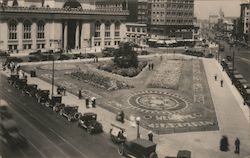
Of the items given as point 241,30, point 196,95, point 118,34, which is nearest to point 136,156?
point 196,95

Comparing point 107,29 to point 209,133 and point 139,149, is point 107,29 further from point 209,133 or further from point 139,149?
point 139,149

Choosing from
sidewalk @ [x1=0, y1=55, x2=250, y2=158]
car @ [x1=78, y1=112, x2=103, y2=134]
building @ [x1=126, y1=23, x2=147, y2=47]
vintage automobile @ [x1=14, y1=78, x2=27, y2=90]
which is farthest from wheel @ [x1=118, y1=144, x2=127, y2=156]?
building @ [x1=126, y1=23, x2=147, y2=47]

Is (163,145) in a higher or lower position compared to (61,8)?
lower

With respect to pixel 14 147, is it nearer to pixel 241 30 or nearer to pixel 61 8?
pixel 61 8

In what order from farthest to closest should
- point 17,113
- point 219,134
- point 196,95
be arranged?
point 196,95 < point 17,113 < point 219,134

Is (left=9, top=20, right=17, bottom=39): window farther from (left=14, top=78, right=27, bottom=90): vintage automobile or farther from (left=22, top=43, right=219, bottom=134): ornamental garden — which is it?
(left=14, top=78, right=27, bottom=90): vintage automobile
